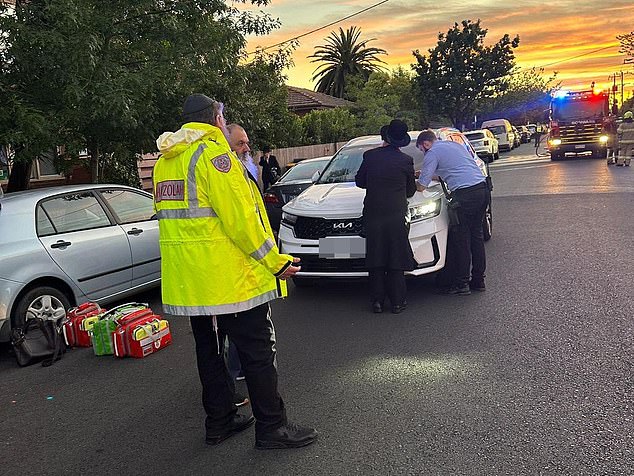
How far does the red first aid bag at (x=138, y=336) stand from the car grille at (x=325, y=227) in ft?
5.78

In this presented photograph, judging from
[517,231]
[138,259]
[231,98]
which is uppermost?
[231,98]

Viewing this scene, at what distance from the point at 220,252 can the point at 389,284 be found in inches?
119

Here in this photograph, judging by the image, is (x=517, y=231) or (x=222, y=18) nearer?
(x=222, y=18)

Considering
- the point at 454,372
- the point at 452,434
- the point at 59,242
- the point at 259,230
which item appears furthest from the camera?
the point at 59,242

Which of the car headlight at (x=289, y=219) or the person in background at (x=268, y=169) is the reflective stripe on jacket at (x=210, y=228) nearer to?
the car headlight at (x=289, y=219)

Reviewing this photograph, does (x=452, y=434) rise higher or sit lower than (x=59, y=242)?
lower

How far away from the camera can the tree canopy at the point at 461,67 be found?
4462 centimetres

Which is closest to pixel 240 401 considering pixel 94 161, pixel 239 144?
Answer: pixel 239 144

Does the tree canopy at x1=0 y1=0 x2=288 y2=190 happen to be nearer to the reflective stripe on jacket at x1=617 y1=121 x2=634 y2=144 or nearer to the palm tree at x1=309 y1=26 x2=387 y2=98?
the reflective stripe on jacket at x1=617 y1=121 x2=634 y2=144

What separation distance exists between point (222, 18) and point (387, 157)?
→ 4.43m

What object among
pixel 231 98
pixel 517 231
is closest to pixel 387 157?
pixel 517 231

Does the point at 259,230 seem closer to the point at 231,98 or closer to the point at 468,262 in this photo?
the point at 468,262

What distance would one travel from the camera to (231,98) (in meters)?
11.8

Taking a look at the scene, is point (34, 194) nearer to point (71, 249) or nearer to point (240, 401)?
point (71, 249)
